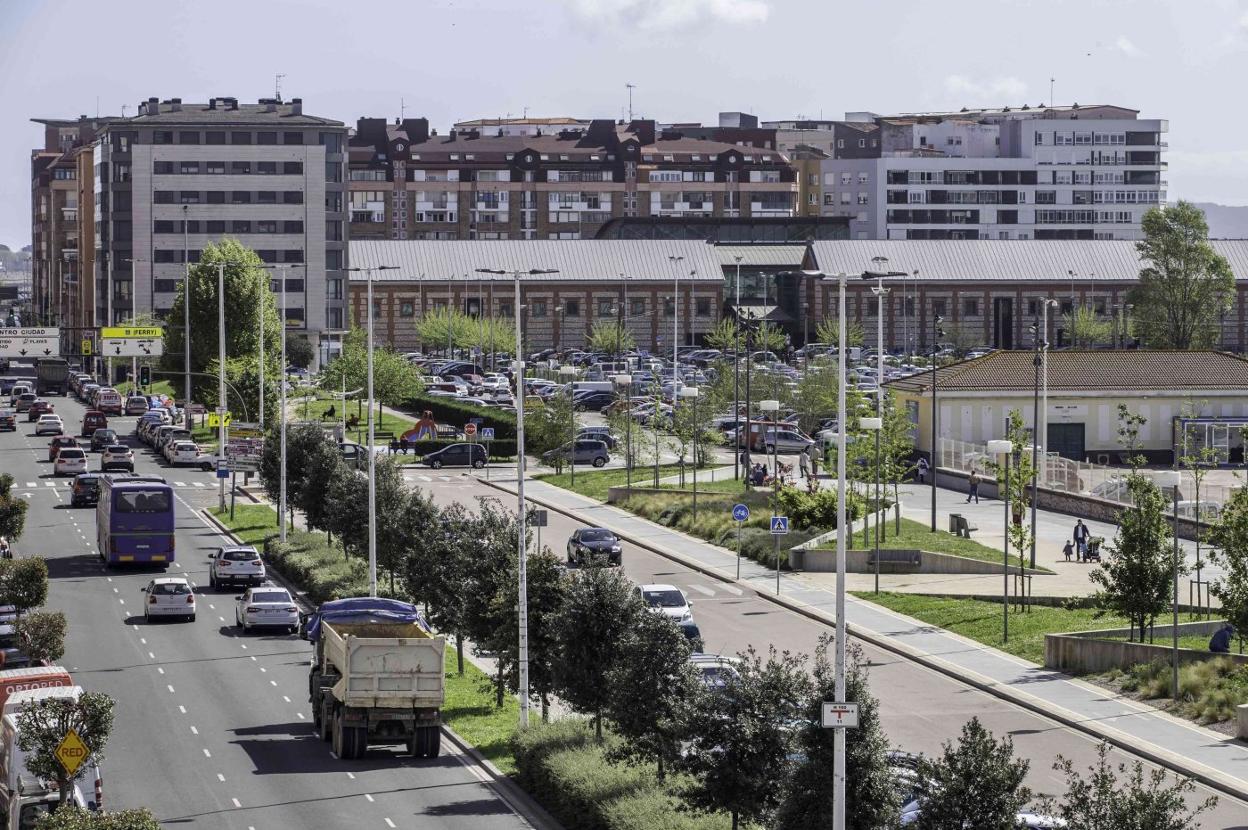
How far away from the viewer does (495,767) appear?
35.5 metres

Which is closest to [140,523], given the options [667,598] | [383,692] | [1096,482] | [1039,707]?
[667,598]

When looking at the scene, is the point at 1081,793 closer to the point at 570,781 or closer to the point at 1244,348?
the point at 570,781

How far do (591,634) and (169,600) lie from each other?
23421mm

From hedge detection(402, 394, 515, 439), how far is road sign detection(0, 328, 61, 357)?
21.8 m

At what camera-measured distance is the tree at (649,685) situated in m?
30.2

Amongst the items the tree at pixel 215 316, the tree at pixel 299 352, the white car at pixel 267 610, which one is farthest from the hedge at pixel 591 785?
the tree at pixel 299 352

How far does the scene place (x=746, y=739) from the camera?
26.7m

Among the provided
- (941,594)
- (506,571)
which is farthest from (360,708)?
(941,594)

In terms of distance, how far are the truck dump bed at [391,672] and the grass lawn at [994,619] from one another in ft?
52.9

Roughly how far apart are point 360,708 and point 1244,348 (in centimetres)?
13293

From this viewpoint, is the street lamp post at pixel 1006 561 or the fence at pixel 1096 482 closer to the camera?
the street lamp post at pixel 1006 561

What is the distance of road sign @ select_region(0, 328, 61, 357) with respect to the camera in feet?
390

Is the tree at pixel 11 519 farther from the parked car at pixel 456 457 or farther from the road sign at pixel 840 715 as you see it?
the road sign at pixel 840 715

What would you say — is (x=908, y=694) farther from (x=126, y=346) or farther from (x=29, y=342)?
(x=29, y=342)
